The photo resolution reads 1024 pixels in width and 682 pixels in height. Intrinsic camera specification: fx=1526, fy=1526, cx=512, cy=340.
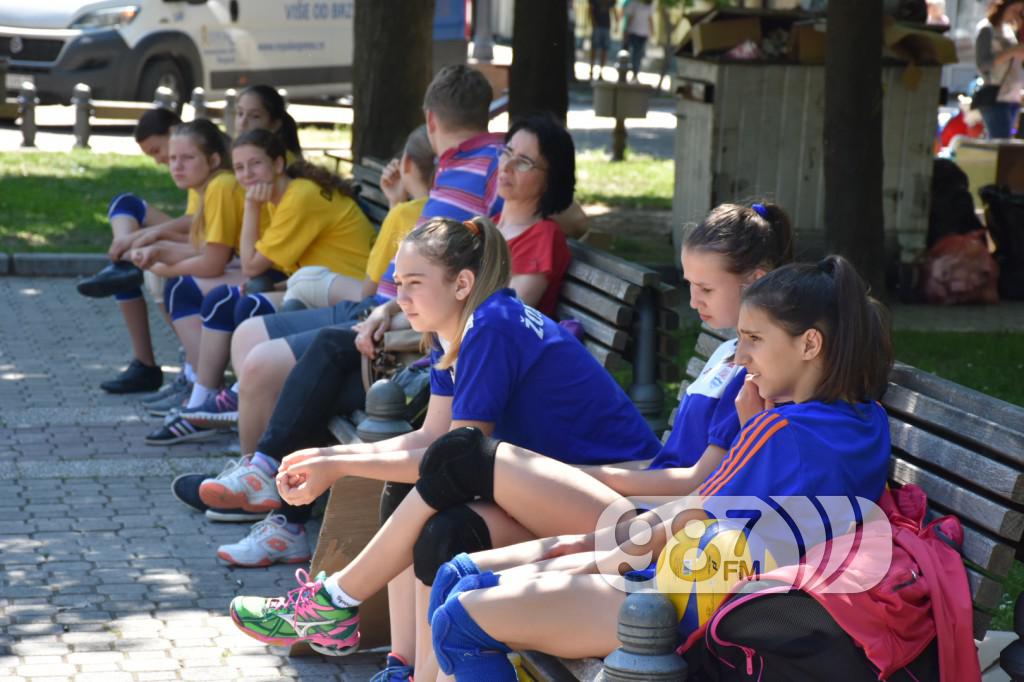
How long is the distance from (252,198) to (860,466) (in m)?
4.47

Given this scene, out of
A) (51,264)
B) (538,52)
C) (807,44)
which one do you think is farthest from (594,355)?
(51,264)

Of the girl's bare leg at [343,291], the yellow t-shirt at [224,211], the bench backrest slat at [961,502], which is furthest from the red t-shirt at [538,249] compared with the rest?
the yellow t-shirt at [224,211]

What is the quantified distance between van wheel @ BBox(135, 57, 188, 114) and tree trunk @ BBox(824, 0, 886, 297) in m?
11.4

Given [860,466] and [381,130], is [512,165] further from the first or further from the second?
[381,130]

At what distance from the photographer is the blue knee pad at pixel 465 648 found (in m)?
3.31

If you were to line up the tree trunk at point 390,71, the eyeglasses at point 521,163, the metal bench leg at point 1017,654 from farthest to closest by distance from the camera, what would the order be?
the tree trunk at point 390,71 → the eyeglasses at point 521,163 → the metal bench leg at point 1017,654

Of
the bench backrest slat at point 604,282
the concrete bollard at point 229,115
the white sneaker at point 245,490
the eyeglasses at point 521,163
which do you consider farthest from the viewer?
the concrete bollard at point 229,115

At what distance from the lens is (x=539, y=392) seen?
4.18 metres

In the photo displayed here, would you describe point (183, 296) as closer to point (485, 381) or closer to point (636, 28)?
point (485, 381)

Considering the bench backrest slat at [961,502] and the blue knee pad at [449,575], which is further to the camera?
the blue knee pad at [449,575]

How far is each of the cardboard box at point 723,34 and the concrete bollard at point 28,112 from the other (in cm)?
856

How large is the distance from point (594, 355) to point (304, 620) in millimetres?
1595

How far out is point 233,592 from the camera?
5160mm

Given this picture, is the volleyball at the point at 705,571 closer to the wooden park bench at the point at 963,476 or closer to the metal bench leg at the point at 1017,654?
the wooden park bench at the point at 963,476
